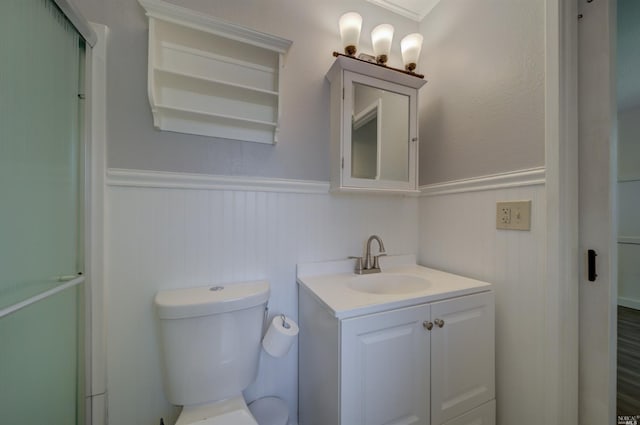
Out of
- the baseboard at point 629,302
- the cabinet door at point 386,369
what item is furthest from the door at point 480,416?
the baseboard at point 629,302

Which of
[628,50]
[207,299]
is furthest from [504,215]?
[628,50]

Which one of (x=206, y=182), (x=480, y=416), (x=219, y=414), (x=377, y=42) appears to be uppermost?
(x=377, y=42)

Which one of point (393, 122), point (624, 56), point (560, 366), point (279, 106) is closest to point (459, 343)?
point (560, 366)

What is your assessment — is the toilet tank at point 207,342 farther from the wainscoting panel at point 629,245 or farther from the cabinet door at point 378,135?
the wainscoting panel at point 629,245

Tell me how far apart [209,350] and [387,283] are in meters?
0.86

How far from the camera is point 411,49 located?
1292 millimetres

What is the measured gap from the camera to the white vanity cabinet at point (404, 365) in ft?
2.36

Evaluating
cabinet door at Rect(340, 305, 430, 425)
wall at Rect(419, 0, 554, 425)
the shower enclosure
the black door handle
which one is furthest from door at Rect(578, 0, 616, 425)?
the shower enclosure

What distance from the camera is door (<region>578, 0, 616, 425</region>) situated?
78cm

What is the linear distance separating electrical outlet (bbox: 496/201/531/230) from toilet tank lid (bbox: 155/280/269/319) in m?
1.09

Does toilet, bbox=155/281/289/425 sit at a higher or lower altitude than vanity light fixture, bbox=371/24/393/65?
lower

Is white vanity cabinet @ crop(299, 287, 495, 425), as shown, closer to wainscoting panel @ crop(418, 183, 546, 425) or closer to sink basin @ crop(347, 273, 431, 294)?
wainscoting panel @ crop(418, 183, 546, 425)

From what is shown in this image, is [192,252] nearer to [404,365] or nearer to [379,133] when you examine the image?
[404,365]

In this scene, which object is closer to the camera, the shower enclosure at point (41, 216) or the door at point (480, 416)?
the shower enclosure at point (41, 216)
